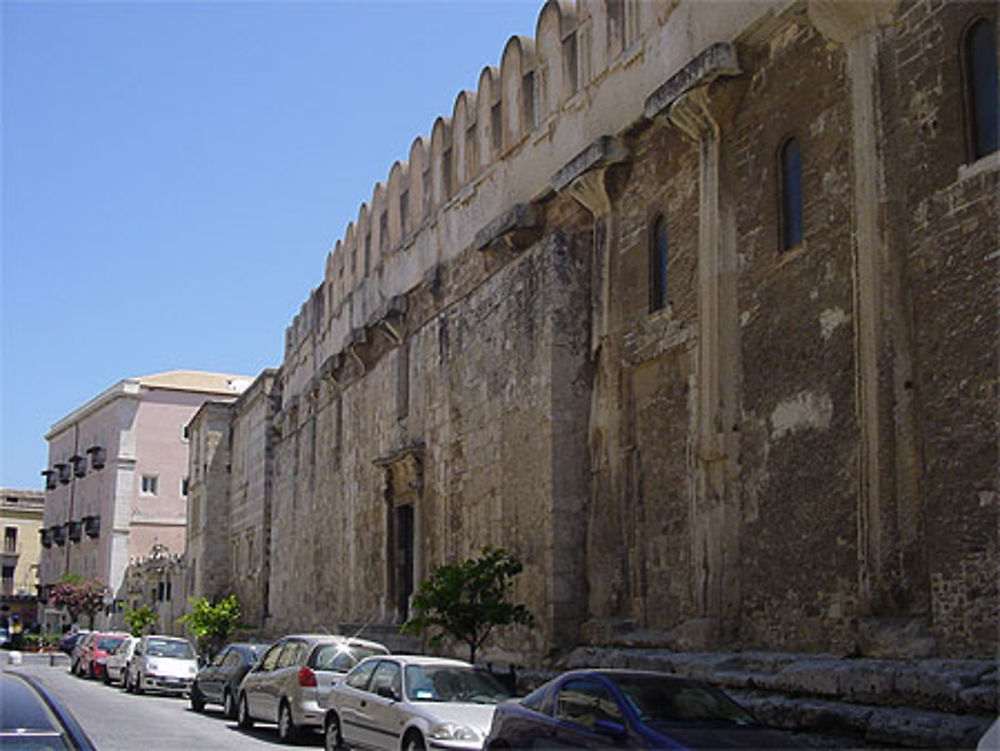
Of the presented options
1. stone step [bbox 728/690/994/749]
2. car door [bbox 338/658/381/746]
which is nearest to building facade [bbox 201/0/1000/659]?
stone step [bbox 728/690/994/749]

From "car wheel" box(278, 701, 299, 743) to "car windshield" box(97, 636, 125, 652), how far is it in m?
17.9

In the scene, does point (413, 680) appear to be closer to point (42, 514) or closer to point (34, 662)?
point (34, 662)

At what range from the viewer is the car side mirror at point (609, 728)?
8227 mm

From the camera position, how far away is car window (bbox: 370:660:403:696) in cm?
1182

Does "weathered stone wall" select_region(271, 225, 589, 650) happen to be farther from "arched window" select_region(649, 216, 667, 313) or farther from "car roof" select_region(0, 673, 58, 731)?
"car roof" select_region(0, 673, 58, 731)

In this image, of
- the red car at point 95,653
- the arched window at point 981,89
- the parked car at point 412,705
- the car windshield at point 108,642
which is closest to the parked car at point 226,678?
the parked car at point 412,705

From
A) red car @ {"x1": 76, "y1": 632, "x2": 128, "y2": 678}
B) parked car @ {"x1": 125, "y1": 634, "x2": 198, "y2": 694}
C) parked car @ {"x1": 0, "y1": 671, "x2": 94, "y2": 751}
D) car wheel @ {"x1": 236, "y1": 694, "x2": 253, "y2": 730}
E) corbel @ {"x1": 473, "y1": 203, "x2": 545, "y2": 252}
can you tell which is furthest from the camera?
red car @ {"x1": 76, "y1": 632, "x2": 128, "y2": 678}

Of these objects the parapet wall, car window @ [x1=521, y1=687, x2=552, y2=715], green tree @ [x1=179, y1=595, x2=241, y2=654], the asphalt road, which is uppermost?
the parapet wall

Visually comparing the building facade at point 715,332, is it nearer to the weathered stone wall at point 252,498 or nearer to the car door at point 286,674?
the car door at point 286,674

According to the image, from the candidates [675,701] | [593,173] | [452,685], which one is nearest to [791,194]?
[593,173]

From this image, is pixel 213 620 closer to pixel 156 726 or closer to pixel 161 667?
pixel 161 667

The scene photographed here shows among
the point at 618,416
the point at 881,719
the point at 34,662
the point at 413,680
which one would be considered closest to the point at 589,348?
the point at 618,416

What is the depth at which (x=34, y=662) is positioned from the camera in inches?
1854

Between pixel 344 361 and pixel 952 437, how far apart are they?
19.9 m
